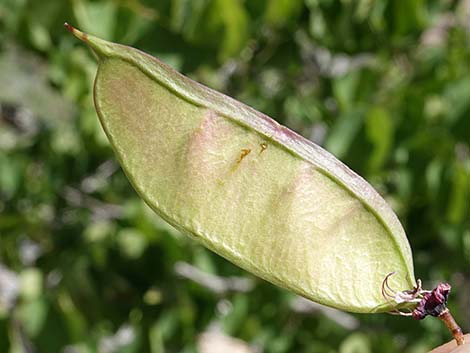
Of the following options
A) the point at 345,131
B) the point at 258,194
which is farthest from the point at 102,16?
the point at 258,194

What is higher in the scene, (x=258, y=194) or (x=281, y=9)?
(x=258, y=194)

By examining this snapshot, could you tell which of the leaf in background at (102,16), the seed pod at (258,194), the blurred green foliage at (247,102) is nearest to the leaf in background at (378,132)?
the blurred green foliage at (247,102)

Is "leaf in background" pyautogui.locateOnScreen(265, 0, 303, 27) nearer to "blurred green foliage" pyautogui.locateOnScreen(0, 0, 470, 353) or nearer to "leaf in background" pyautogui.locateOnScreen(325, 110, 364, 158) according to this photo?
"blurred green foliage" pyautogui.locateOnScreen(0, 0, 470, 353)

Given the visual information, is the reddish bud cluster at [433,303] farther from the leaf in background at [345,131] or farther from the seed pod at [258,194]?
the leaf in background at [345,131]

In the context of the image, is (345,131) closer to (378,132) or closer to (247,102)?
(378,132)

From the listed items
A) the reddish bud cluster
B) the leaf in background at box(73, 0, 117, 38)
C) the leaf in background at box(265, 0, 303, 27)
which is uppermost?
the reddish bud cluster

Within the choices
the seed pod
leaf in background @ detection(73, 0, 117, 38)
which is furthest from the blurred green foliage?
the seed pod
